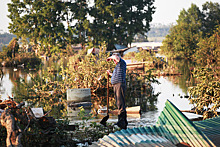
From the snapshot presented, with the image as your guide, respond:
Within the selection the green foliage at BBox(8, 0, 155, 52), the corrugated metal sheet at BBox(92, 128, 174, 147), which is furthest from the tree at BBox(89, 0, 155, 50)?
the corrugated metal sheet at BBox(92, 128, 174, 147)

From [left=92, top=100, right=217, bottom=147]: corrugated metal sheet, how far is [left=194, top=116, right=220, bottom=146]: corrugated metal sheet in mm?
446

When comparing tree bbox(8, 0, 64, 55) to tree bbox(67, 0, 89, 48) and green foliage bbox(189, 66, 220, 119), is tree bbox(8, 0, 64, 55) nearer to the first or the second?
tree bbox(67, 0, 89, 48)

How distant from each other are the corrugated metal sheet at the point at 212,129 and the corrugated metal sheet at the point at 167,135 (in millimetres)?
446

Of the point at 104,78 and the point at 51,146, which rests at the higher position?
the point at 104,78

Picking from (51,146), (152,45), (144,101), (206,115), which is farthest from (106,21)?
(152,45)

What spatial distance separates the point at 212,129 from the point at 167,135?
3.10 feet

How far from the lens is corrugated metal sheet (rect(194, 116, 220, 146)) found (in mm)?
5668

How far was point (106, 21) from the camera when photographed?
4766 centimetres

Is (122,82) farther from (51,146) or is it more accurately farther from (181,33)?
(181,33)

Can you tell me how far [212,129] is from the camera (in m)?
6.12

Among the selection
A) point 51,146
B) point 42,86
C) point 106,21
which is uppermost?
point 106,21

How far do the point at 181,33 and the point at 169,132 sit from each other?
226 feet

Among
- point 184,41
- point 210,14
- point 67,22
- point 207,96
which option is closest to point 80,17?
point 67,22

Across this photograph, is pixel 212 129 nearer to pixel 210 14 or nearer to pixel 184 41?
pixel 184 41
